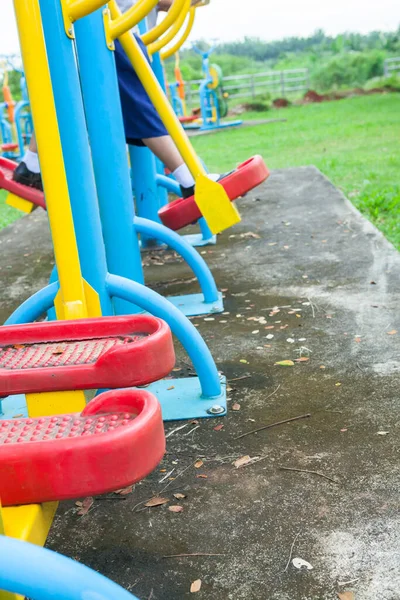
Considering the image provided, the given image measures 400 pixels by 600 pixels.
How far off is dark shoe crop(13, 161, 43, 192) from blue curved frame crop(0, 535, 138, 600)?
2.38m

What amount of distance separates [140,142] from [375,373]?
1.42 meters

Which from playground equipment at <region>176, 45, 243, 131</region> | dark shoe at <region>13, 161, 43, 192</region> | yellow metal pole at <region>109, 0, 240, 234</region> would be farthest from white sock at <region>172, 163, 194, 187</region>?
playground equipment at <region>176, 45, 243, 131</region>

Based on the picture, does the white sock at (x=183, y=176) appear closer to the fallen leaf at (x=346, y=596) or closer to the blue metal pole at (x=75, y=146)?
the blue metal pole at (x=75, y=146)

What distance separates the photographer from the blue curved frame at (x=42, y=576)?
738mm

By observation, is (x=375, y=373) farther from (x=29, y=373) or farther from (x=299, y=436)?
(x=29, y=373)

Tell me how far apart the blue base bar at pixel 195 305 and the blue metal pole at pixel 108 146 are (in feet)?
1.27

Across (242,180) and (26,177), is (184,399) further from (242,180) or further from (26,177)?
(26,177)

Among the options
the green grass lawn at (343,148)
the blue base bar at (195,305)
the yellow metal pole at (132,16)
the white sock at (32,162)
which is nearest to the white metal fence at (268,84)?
the green grass lawn at (343,148)

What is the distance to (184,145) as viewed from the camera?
2.15 m

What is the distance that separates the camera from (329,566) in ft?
4.00

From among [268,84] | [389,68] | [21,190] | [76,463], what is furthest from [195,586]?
[268,84]

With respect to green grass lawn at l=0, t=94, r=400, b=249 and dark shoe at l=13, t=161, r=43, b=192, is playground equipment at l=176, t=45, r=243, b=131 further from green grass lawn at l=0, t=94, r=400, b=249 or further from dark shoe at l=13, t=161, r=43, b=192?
dark shoe at l=13, t=161, r=43, b=192

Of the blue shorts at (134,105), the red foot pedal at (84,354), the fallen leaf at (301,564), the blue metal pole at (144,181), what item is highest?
the blue shorts at (134,105)

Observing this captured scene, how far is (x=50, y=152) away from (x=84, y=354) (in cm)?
43
